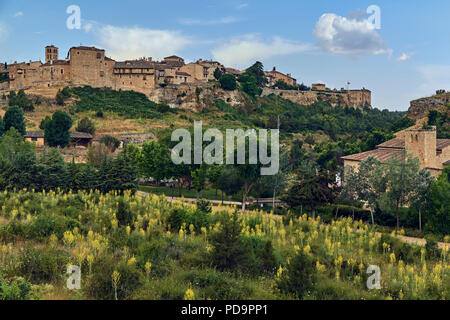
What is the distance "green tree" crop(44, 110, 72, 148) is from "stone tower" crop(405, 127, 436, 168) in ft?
99.2

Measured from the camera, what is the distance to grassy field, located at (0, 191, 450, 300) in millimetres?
10398

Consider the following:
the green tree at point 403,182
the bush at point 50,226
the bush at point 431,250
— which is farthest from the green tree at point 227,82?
the bush at point 431,250

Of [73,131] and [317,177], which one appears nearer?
[317,177]

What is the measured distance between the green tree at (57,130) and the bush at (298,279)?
36.2 m

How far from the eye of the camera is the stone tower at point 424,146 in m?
28.0

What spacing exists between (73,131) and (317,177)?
31.8 metres

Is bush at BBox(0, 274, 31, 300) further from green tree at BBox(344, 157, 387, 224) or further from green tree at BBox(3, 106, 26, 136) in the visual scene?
green tree at BBox(3, 106, 26, 136)

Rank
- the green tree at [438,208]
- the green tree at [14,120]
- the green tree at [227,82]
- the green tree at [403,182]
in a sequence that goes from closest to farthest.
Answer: the green tree at [438,208], the green tree at [403,182], the green tree at [14,120], the green tree at [227,82]

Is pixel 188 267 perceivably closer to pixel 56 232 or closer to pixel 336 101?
pixel 56 232

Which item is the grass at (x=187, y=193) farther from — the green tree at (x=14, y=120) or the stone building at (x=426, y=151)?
the green tree at (x=14, y=120)

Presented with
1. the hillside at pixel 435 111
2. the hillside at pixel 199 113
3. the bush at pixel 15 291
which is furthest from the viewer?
the hillside at pixel 199 113

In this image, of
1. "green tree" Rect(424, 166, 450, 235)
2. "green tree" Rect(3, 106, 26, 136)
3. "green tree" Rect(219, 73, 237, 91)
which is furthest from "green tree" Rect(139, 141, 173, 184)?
"green tree" Rect(219, 73, 237, 91)
